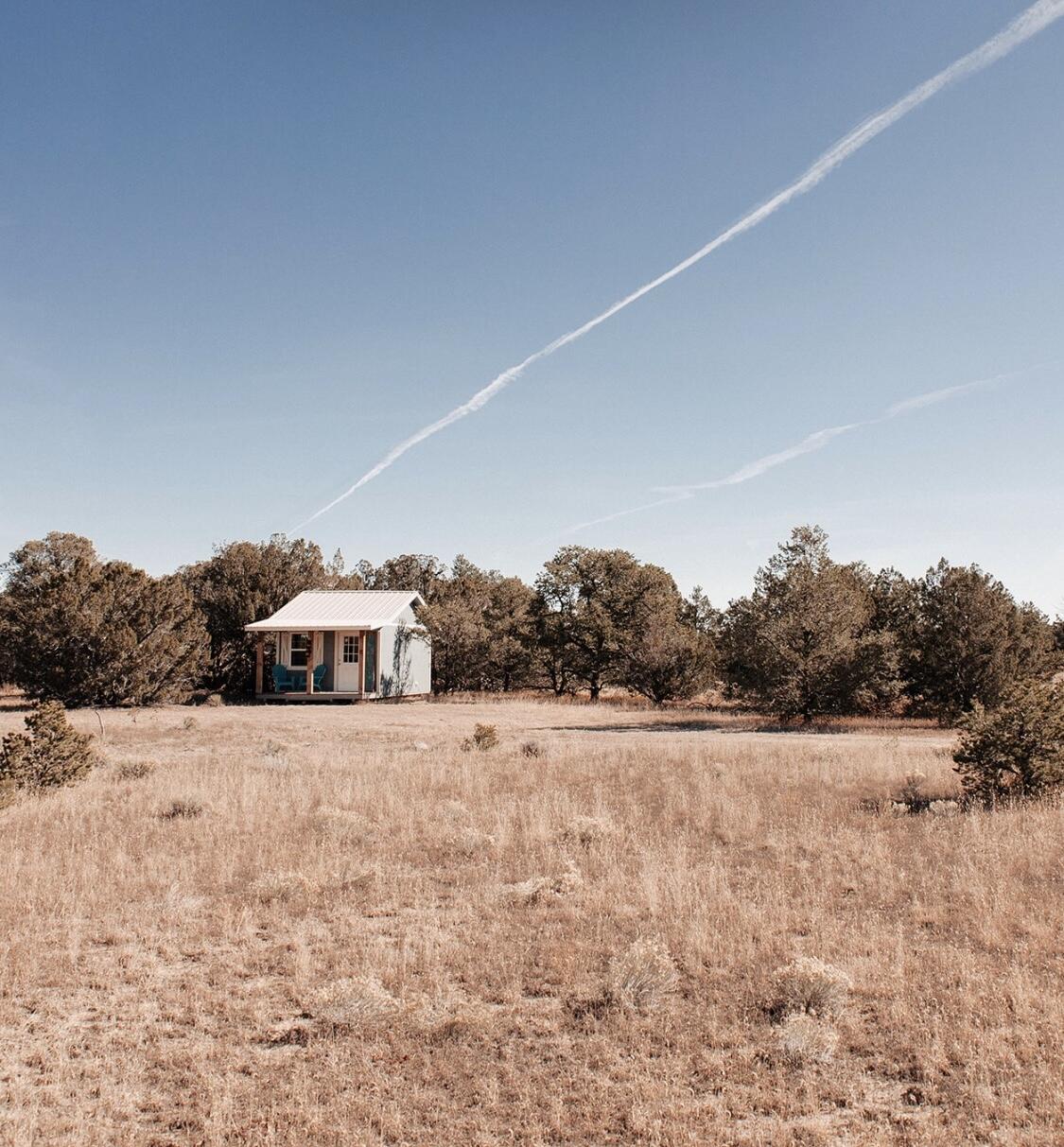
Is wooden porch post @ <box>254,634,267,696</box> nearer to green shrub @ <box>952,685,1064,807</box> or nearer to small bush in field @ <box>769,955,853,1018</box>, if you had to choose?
green shrub @ <box>952,685,1064,807</box>

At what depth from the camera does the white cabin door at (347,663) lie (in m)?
35.3

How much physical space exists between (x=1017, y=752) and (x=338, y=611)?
95.4 ft

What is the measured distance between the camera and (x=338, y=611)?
36.3m

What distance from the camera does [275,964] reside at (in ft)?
20.6

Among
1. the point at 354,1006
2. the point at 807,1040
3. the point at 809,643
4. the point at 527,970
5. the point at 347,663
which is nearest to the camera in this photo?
the point at 807,1040

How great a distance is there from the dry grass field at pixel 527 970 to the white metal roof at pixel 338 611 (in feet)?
71.9

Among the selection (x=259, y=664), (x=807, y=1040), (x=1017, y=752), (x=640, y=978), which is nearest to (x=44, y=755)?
(x=640, y=978)

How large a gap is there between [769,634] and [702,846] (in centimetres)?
1608

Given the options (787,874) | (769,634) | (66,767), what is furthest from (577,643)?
(787,874)

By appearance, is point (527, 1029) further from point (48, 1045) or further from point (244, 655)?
point (244, 655)

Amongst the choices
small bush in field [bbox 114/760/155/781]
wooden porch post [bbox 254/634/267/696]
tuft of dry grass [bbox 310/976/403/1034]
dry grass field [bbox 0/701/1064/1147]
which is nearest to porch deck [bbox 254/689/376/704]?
wooden porch post [bbox 254/634/267/696]

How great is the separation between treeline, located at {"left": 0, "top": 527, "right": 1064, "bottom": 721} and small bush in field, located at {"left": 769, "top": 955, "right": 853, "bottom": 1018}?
12.8 meters

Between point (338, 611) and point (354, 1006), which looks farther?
point (338, 611)

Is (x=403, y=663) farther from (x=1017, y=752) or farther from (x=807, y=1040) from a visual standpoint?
(x=807, y=1040)
